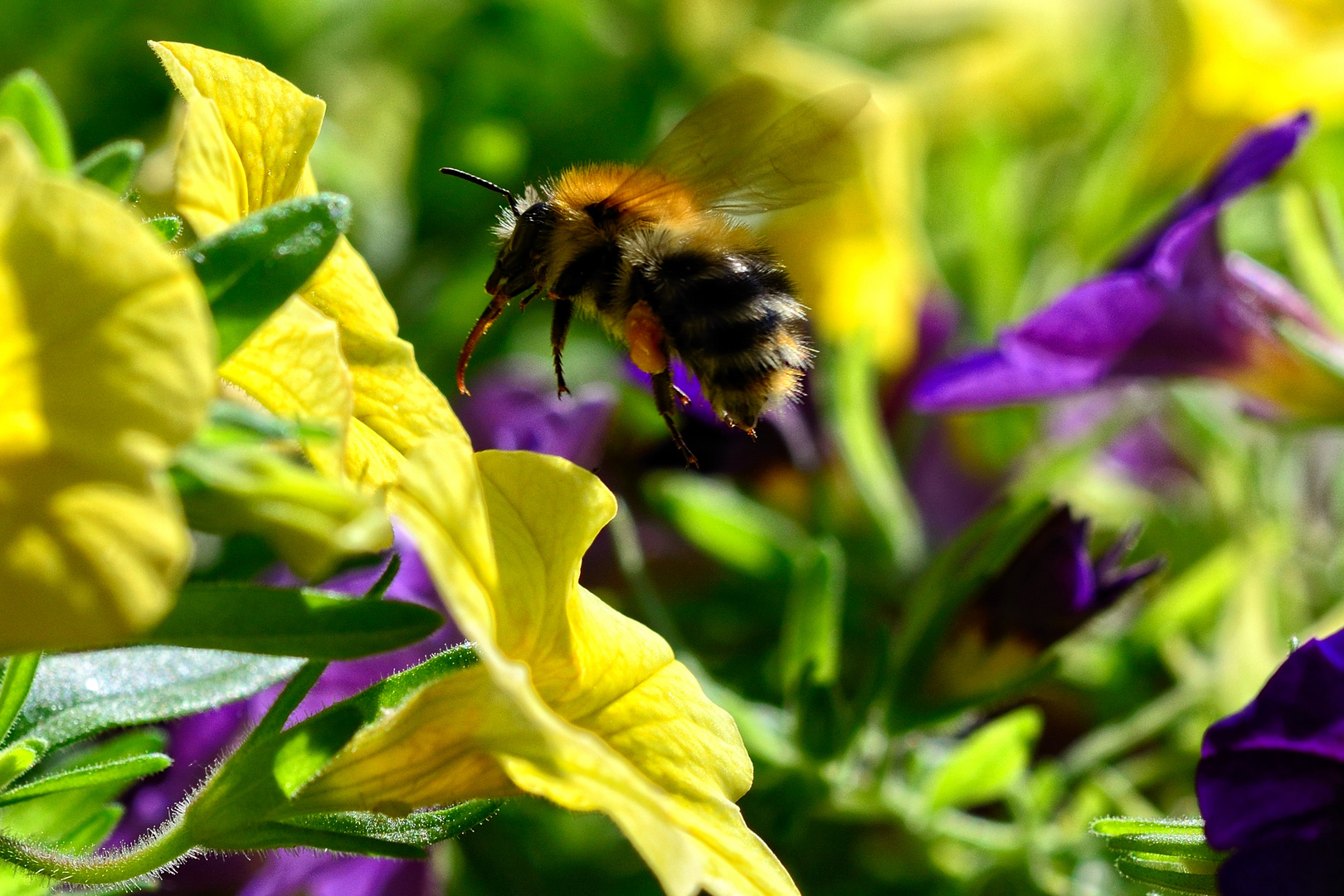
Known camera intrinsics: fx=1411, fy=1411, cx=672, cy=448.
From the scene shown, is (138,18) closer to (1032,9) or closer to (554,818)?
(554,818)

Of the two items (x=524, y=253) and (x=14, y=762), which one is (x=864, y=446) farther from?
(x=14, y=762)

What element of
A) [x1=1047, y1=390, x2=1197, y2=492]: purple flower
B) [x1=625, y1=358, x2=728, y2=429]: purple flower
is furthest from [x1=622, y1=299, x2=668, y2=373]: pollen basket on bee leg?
[x1=1047, y1=390, x2=1197, y2=492]: purple flower

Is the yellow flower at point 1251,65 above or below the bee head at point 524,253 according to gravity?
below

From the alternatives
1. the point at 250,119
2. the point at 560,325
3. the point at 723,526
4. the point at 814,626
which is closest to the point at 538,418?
the point at 560,325

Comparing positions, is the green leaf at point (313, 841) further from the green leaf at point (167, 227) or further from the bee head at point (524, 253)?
the bee head at point (524, 253)

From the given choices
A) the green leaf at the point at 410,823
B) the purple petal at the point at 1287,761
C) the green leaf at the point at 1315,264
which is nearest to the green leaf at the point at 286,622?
the green leaf at the point at 410,823
